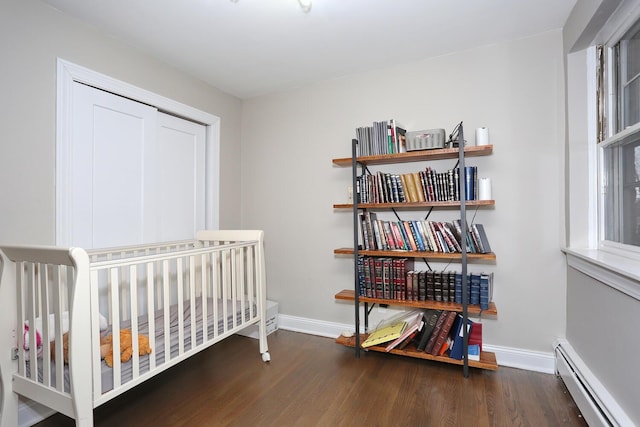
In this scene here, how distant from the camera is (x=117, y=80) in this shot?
2039 millimetres

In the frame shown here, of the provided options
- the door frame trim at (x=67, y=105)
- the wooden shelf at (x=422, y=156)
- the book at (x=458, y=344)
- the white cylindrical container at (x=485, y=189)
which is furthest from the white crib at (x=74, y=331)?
the white cylindrical container at (x=485, y=189)

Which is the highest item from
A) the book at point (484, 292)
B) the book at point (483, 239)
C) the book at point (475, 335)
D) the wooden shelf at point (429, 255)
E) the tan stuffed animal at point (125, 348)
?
the book at point (483, 239)

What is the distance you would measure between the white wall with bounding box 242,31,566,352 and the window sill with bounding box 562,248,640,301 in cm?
28

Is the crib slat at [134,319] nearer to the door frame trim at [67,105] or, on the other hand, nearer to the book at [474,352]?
the door frame trim at [67,105]

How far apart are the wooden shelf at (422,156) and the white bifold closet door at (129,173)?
1.26 metres

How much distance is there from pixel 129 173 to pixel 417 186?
1929mm

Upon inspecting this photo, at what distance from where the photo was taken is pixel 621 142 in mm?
1548

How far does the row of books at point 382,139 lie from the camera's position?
2.19 metres

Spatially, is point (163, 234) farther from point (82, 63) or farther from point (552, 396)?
point (552, 396)

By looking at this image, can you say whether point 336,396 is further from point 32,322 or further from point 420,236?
point 32,322

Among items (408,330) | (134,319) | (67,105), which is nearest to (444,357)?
(408,330)

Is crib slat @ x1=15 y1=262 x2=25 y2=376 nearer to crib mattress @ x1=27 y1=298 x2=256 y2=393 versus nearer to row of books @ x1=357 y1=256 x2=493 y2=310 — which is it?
crib mattress @ x1=27 y1=298 x2=256 y2=393

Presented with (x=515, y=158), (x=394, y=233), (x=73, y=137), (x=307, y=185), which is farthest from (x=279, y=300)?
(x=515, y=158)

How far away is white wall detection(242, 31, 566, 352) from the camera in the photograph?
2002 millimetres
